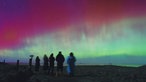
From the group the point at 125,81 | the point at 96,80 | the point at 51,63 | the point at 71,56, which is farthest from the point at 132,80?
the point at 51,63

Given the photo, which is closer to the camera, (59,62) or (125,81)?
(125,81)

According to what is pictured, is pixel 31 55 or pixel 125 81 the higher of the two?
pixel 31 55

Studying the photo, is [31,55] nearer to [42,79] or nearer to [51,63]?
[51,63]

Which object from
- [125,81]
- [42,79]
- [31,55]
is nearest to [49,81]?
[42,79]

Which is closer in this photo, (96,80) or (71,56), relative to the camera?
(96,80)

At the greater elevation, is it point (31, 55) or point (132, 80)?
point (31, 55)

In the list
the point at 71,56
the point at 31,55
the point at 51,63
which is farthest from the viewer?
the point at 31,55

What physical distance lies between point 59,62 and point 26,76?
4.68 m

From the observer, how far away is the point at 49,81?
1383 inches

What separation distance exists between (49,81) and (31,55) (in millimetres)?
13179

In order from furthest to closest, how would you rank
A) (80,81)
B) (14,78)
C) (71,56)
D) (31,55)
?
1. (31,55)
2. (71,56)
3. (14,78)
4. (80,81)

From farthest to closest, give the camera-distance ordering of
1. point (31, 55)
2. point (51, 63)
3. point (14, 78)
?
point (31, 55), point (51, 63), point (14, 78)

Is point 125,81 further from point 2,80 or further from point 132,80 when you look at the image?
point 2,80

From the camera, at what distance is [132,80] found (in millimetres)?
A: 35625
